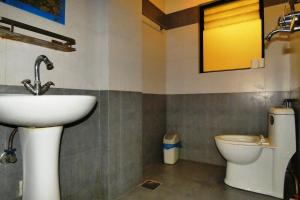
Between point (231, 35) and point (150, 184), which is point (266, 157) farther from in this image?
point (231, 35)

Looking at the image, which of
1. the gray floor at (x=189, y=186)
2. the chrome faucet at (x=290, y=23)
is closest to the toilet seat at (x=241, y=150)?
the gray floor at (x=189, y=186)

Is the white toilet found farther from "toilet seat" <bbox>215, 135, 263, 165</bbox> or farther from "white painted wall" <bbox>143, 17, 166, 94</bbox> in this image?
"white painted wall" <bbox>143, 17, 166, 94</bbox>

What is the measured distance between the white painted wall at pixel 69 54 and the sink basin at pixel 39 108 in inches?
14.9

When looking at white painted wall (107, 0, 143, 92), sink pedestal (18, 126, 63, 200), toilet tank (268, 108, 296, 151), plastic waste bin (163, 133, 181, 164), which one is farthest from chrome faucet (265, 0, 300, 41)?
plastic waste bin (163, 133, 181, 164)

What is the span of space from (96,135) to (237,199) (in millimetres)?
1360

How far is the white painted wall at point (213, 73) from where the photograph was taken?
2.11 metres

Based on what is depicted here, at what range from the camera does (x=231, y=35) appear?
2.48m

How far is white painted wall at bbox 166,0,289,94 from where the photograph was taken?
2105 mm

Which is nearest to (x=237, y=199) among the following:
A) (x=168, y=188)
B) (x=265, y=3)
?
(x=168, y=188)

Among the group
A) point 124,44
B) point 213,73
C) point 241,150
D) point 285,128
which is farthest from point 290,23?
point 213,73

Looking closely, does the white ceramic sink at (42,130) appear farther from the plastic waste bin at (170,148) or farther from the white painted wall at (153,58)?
the plastic waste bin at (170,148)

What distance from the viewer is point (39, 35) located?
1230 millimetres

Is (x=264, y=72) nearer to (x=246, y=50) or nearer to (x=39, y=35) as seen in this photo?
(x=246, y=50)

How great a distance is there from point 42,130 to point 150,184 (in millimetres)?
1287
